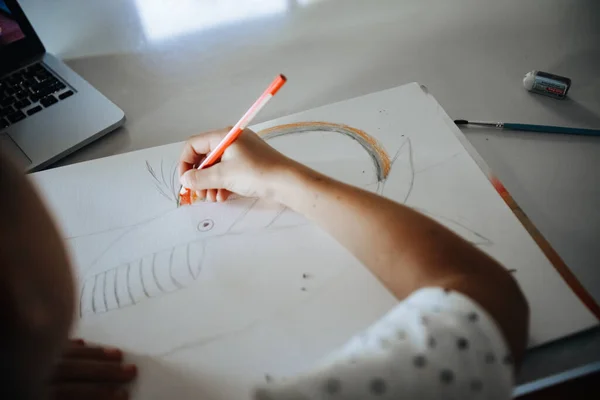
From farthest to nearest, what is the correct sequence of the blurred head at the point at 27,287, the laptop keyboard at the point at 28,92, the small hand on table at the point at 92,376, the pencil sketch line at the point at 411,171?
1. the laptop keyboard at the point at 28,92
2. the pencil sketch line at the point at 411,171
3. the small hand on table at the point at 92,376
4. the blurred head at the point at 27,287

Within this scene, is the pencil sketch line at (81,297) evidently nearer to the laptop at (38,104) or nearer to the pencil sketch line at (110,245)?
the pencil sketch line at (110,245)

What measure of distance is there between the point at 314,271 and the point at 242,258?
8cm

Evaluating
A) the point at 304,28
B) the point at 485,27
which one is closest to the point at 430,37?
the point at 485,27

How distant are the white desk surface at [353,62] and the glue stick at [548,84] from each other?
0.01 metres

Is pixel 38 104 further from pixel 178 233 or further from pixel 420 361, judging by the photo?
pixel 420 361

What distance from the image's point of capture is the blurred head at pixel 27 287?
272 mm

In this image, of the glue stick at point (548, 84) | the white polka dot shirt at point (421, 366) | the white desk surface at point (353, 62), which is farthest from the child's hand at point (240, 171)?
the glue stick at point (548, 84)

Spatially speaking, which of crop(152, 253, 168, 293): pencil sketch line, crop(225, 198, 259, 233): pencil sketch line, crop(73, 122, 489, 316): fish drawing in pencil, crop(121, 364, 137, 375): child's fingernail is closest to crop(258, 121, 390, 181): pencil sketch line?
crop(73, 122, 489, 316): fish drawing in pencil

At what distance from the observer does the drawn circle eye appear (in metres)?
Result: 0.53

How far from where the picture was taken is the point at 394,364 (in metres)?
0.34

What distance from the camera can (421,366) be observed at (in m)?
0.34

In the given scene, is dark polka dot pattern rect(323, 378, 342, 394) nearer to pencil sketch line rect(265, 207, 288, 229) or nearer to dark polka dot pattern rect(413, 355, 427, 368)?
dark polka dot pattern rect(413, 355, 427, 368)

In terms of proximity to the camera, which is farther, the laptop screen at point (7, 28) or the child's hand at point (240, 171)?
the laptop screen at point (7, 28)

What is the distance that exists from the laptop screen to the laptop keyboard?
43mm
